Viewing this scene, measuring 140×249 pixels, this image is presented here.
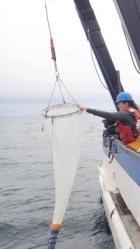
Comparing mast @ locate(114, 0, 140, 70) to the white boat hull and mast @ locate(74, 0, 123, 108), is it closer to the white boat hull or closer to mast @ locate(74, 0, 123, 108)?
the white boat hull

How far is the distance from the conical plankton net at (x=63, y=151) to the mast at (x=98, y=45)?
659cm

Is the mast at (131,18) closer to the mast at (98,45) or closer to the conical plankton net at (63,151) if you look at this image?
the conical plankton net at (63,151)

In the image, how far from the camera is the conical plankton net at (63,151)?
7746 millimetres

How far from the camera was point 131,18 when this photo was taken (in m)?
8.70

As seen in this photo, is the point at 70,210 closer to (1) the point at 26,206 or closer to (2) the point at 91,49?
(1) the point at 26,206

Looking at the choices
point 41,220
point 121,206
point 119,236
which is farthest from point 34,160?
point 119,236

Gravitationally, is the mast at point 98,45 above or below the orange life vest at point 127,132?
above

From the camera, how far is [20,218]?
1220 centimetres

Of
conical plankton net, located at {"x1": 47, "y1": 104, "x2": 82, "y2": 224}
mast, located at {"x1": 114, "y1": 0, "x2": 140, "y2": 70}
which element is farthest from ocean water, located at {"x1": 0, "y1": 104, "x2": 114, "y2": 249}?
mast, located at {"x1": 114, "y1": 0, "x2": 140, "y2": 70}

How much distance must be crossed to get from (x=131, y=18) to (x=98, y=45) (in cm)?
549

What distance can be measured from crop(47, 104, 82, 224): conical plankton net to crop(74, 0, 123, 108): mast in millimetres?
6594

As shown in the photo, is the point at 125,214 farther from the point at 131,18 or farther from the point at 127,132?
the point at 131,18

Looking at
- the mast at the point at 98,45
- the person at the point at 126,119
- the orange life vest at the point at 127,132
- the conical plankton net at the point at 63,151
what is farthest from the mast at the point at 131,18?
the mast at the point at 98,45

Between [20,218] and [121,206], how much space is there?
382cm
